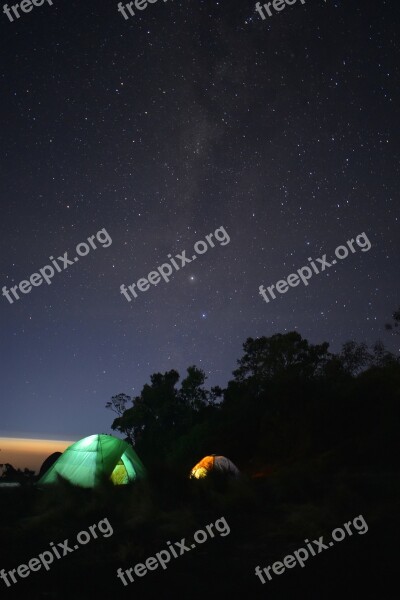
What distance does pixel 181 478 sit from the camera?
10.3m

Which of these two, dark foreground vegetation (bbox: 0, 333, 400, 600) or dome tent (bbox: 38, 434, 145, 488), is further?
dome tent (bbox: 38, 434, 145, 488)

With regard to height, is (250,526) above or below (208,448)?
above

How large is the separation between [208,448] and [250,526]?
2011 centimetres

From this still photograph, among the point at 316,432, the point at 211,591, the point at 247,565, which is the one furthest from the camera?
the point at 316,432

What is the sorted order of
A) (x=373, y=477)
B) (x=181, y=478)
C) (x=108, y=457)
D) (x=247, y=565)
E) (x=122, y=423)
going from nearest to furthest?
(x=247, y=565) < (x=181, y=478) < (x=373, y=477) < (x=108, y=457) < (x=122, y=423)

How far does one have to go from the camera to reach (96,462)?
1186cm

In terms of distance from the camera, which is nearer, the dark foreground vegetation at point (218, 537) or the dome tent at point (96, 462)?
the dark foreground vegetation at point (218, 537)

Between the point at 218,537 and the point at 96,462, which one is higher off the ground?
the point at 96,462

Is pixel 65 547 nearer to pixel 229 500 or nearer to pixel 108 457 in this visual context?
pixel 229 500

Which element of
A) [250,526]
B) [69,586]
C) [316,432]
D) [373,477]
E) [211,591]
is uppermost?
[69,586]

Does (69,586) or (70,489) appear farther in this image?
(70,489)

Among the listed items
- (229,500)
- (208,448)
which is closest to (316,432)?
(208,448)

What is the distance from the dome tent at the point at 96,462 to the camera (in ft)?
38.5

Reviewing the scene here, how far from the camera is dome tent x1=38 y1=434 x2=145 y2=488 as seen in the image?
11.7 m
